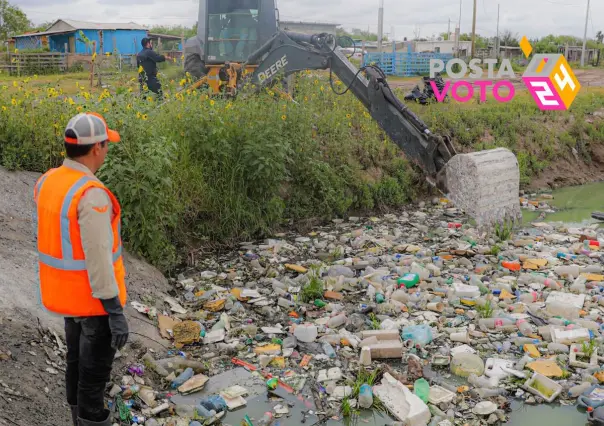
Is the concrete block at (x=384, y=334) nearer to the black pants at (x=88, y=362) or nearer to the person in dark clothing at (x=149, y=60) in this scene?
the black pants at (x=88, y=362)

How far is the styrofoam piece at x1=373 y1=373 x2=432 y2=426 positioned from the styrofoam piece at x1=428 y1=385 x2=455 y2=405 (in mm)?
144

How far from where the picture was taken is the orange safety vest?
116 inches

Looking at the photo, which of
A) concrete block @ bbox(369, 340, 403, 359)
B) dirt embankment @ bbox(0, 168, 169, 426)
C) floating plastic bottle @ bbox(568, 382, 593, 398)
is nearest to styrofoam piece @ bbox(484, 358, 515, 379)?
floating plastic bottle @ bbox(568, 382, 593, 398)

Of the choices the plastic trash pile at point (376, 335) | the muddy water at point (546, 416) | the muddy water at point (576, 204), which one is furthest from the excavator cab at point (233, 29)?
the muddy water at point (546, 416)

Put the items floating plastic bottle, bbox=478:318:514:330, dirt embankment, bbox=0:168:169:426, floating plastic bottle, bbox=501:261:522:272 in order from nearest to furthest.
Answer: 1. dirt embankment, bbox=0:168:169:426
2. floating plastic bottle, bbox=478:318:514:330
3. floating plastic bottle, bbox=501:261:522:272

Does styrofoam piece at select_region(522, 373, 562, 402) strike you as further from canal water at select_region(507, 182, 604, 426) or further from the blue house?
the blue house

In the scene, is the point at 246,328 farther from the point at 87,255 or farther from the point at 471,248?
the point at 471,248

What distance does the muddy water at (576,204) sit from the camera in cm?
948

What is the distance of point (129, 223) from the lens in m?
6.01

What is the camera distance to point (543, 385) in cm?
434

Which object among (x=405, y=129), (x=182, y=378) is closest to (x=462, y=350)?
(x=182, y=378)

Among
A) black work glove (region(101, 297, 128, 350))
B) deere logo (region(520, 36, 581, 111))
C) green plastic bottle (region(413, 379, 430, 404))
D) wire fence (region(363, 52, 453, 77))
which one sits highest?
wire fence (region(363, 52, 453, 77))

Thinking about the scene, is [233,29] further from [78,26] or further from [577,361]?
[78,26]

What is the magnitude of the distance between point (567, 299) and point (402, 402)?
7.75ft
